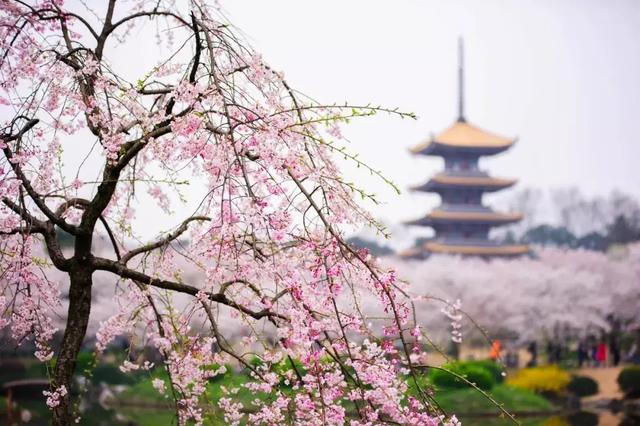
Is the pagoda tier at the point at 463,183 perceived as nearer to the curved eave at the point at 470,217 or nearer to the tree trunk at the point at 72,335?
the curved eave at the point at 470,217

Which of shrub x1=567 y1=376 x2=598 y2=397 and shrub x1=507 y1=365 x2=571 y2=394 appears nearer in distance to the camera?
shrub x1=507 y1=365 x2=571 y2=394

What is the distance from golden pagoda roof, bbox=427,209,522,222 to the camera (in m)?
33.3

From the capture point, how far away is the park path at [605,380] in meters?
20.3

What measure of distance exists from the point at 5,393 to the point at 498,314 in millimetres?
13686

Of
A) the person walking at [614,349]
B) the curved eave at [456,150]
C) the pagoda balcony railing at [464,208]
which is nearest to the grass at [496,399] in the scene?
the person walking at [614,349]

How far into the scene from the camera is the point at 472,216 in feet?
110

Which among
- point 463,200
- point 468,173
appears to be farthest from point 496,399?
point 468,173

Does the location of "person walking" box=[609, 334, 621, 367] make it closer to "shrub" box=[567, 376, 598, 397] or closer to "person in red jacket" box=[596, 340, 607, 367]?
"person in red jacket" box=[596, 340, 607, 367]

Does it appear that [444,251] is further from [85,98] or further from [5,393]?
[85,98]

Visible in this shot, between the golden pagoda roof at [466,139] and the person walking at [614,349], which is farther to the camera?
the golden pagoda roof at [466,139]

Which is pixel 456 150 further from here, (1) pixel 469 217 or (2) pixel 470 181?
(1) pixel 469 217

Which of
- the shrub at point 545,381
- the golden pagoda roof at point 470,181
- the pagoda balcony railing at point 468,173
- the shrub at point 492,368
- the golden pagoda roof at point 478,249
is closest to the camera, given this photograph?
the shrub at point 492,368

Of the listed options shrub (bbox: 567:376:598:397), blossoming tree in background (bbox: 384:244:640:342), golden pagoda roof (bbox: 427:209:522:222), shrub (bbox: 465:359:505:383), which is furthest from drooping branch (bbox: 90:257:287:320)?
golden pagoda roof (bbox: 427:209:522:222)

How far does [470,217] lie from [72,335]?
2978 cm
